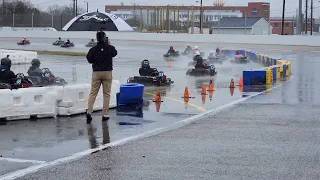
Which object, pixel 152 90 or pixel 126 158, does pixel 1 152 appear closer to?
pixel 126 158

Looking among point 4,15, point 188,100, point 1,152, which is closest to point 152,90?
point 188,100

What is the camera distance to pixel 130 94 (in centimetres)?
1492

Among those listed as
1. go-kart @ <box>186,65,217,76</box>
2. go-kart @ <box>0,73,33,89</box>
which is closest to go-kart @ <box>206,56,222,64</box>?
go-kart @ <box>186,65,217,76</box>

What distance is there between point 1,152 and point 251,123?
502cm

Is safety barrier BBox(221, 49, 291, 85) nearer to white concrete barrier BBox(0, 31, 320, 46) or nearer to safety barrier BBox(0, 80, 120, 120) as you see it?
safety barrier BBox(0, 80, 120, 120)

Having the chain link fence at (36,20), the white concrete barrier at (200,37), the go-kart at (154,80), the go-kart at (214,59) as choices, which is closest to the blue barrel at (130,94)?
the go-kart at (154,80)

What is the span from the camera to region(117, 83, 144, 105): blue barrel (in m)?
14.8

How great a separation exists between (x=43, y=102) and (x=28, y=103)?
315 mm

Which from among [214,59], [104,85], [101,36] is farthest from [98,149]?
[214,59]

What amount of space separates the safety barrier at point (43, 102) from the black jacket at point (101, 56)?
36.9 inches

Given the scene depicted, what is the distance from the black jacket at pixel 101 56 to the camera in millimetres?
12289

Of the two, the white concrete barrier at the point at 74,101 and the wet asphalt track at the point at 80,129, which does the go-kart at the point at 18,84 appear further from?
the wet asphalt track at the point at 80,129

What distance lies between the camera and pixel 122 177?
25.0 ft

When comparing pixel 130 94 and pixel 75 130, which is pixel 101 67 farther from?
pixel 130 94
